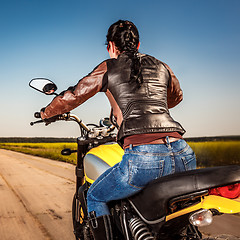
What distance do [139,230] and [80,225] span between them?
1.06m

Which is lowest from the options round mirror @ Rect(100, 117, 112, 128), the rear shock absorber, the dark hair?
the rear shock absorber

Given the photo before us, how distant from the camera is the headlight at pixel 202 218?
4.94ft

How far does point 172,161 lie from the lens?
5.63 feet

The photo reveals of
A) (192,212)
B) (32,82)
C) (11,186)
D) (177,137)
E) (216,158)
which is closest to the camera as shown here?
(192,212)

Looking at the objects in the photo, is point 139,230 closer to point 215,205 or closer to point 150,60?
point 215,205

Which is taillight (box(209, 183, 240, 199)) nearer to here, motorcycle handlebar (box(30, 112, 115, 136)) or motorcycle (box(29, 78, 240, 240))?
motorcycle (box(29, 78, 240, 240))

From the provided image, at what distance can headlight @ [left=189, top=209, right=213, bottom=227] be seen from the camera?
1.51 metres

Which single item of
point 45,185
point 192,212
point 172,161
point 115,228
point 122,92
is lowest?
point 45,185

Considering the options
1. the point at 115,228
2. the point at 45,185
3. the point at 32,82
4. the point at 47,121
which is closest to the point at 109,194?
the point at 115,228

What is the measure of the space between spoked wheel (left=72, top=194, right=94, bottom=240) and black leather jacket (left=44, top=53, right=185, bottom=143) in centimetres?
109

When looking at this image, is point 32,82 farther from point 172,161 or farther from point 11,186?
point 11,186

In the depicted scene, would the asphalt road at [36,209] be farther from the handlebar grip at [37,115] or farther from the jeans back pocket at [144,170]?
the jeans back pocket at [144,170]

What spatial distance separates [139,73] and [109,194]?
0.91m

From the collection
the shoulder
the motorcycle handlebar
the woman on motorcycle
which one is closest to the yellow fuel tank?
the woman on motorcycle
